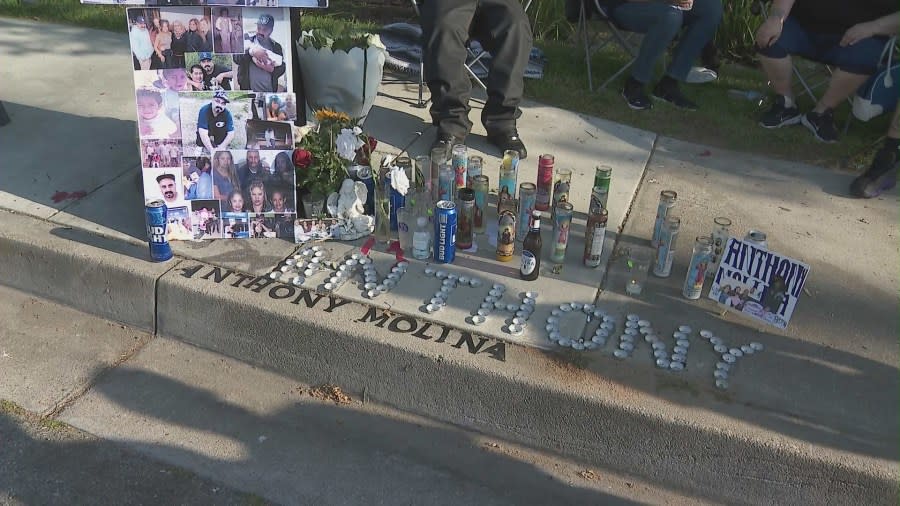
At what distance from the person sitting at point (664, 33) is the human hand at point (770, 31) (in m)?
0.37

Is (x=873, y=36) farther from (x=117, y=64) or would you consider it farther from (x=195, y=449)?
(x=117, y=64)

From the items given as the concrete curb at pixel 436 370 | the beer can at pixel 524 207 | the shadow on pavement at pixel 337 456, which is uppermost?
the beer can at pixel 524 207

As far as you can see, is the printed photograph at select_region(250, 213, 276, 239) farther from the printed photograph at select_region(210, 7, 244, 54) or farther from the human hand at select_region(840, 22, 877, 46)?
the human hand at select_region(840, 22, 877, 46)

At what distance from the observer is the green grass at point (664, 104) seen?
4.77 m

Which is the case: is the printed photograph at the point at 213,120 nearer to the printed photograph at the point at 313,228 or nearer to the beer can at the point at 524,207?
the printed photograph at the point at 313,228

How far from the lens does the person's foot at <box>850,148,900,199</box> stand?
13.9 ft

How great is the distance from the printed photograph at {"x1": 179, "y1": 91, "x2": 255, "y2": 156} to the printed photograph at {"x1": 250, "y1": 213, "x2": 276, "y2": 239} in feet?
1.10

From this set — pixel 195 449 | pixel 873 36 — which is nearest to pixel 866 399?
pixel 195 449

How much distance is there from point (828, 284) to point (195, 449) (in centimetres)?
274

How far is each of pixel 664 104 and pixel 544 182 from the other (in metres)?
1.80

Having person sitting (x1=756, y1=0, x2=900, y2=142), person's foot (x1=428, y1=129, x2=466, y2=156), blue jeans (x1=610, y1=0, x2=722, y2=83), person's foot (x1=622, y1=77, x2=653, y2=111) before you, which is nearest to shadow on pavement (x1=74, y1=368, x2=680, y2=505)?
person's foot (x1=428, y1=129, x2=466, y2=156)

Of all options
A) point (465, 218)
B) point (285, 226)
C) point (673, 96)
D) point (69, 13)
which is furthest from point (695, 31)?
point (69, 13)

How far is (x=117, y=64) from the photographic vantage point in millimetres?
5543

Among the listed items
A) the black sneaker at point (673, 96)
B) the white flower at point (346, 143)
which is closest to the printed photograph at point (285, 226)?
the white flower at point (346, 143)
